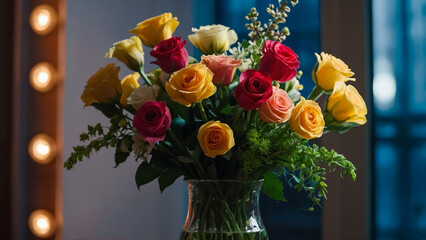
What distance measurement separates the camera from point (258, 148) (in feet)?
2.27

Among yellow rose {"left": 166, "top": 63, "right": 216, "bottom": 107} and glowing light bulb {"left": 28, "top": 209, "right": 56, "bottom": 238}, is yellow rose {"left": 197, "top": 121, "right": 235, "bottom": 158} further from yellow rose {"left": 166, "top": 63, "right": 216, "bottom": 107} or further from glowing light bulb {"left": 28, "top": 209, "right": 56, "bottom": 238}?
glowing light bulb {"left": 28, "top": 209, "right": 56, "bottom": 238}

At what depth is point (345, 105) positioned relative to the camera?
722mm

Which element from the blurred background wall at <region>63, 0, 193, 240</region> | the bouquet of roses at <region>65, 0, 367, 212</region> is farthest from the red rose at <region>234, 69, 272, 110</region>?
the blurred background wall at <region>63, 0, 193, 240</region>

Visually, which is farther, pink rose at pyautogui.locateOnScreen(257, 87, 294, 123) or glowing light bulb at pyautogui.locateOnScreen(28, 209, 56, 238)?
glowing light bulb at pyautogui.locateOnScreen(28, 209, 56, 238)

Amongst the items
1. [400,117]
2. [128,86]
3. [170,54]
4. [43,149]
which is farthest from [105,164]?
[170,54]

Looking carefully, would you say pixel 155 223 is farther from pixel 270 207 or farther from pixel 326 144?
pixel 326 144

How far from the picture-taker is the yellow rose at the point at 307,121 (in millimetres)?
689

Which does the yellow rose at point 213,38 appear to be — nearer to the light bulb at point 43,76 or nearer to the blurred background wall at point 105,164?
the light bulb at point 43,76

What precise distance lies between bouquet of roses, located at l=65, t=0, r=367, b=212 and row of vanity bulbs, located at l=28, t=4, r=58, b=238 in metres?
1.07

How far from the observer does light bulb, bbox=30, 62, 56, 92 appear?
1.79m

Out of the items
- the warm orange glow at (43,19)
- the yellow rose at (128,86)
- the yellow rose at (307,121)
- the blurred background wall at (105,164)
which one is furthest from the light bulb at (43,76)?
the yellow rose at (307,121)

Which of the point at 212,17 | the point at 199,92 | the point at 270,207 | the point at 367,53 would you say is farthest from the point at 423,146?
the point at 199,92

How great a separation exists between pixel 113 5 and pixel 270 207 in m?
1.00

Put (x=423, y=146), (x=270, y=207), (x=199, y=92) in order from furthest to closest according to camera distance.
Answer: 1. (x=270, y=207)
2. (x=423, y=146)
3. (x=199, y=92)
